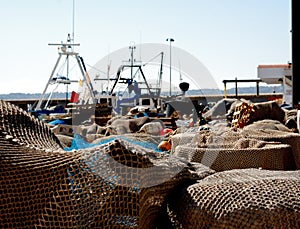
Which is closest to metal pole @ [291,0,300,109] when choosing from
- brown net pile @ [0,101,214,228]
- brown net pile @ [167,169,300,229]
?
brown net pile @ [167,169,300,229]

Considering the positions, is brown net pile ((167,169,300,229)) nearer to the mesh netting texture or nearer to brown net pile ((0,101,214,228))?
the mesh netting texture

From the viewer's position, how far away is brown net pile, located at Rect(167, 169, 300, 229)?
207 cm

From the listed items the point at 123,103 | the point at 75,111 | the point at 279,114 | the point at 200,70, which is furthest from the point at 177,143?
the point at 123,103

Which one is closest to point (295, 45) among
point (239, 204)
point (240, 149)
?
point (240, 149)

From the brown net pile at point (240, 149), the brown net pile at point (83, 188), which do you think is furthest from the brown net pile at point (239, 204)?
the brown net pile at point (240, 149)

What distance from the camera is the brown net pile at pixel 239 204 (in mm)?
2074

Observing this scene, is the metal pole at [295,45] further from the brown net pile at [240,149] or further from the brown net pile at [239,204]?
the brown net pile at [239,204]

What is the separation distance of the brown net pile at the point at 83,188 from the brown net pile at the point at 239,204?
5.4 inches

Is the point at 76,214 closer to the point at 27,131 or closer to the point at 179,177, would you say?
the point at 179,177

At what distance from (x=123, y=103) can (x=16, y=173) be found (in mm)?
24738

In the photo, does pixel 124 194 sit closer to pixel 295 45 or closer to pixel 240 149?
pixel 240 149

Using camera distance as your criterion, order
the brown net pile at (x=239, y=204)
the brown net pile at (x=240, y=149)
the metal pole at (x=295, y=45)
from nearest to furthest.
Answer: the brown net pile at (x=239, y=204) → the brown net pile at (x=240, y=149) → the metal pole at (x=295, y=45)

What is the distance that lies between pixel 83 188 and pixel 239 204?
23.9 inches

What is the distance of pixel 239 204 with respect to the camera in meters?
2.14
